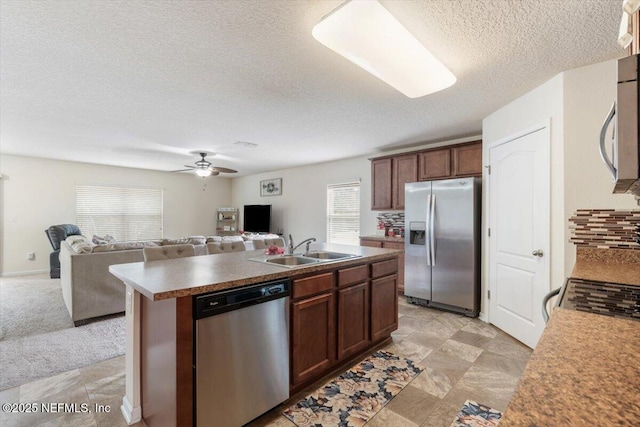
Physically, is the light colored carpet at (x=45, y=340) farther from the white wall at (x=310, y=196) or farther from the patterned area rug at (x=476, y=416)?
the white wall at (x=310, y=196)

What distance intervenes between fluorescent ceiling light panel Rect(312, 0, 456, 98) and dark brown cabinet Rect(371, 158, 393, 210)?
254 cm

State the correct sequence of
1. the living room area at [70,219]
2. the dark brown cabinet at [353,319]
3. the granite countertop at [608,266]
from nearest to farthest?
the granite countertop at [608,266]
the dark brown cabinet at [353,319]
the living room area at [70,219]

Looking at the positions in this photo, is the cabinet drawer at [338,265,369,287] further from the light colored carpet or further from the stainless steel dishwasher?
the light colored carpet

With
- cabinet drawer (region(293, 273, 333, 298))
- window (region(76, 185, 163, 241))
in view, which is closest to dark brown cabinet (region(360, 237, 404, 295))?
cabinet drawer (region(293, 273, 333, 298))

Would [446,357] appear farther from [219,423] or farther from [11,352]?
[11,352]

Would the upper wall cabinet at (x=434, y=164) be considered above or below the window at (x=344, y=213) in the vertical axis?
above

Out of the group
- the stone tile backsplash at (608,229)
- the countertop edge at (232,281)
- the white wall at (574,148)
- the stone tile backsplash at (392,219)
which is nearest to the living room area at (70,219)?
the stone tile backsplash at (392,219)

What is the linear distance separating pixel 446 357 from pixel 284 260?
5.63 feet

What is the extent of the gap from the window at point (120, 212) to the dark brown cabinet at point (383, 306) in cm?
682

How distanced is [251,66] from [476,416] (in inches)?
115

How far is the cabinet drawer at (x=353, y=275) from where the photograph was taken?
237 cm

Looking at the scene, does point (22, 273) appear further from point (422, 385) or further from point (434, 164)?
point (434, 164)

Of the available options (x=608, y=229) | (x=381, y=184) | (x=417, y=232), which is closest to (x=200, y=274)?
(x=608, y=229)

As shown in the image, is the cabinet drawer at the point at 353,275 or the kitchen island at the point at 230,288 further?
the cabinet drawer at the point at 353,275
